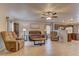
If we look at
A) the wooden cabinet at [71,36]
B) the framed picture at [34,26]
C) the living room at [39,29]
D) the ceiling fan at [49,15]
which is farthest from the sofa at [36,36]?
the wooden cabinet at [71,36]

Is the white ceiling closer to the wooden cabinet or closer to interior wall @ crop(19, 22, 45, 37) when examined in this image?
interior wall @ crop(19, 22, 45, 37)

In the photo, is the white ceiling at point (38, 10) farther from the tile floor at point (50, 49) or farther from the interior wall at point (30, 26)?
the tile floor at point (50, 49)

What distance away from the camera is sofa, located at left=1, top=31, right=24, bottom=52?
4.01 m

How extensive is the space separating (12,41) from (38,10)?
924 mm

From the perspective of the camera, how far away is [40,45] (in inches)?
163

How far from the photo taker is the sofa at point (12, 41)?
401cm

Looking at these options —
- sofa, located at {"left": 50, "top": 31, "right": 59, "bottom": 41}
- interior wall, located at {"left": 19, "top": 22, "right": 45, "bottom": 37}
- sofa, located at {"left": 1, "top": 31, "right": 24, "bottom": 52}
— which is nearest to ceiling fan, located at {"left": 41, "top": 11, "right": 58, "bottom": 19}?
interior wall, located at {"left": 19, "top": 22, "right": 45, "bottom": 37}

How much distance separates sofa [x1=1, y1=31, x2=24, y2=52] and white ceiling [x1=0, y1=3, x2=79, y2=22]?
426 mm

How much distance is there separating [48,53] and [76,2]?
51.2 inches

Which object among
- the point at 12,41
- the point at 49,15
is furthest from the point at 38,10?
the point at 12,41

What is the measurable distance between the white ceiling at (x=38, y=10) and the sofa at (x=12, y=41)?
1.40 feet

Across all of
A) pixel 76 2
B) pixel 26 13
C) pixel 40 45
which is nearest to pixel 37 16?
pixel 26 13

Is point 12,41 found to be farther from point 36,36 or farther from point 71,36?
point 71,36

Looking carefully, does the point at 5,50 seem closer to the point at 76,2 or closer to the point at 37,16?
the point at 37,16
